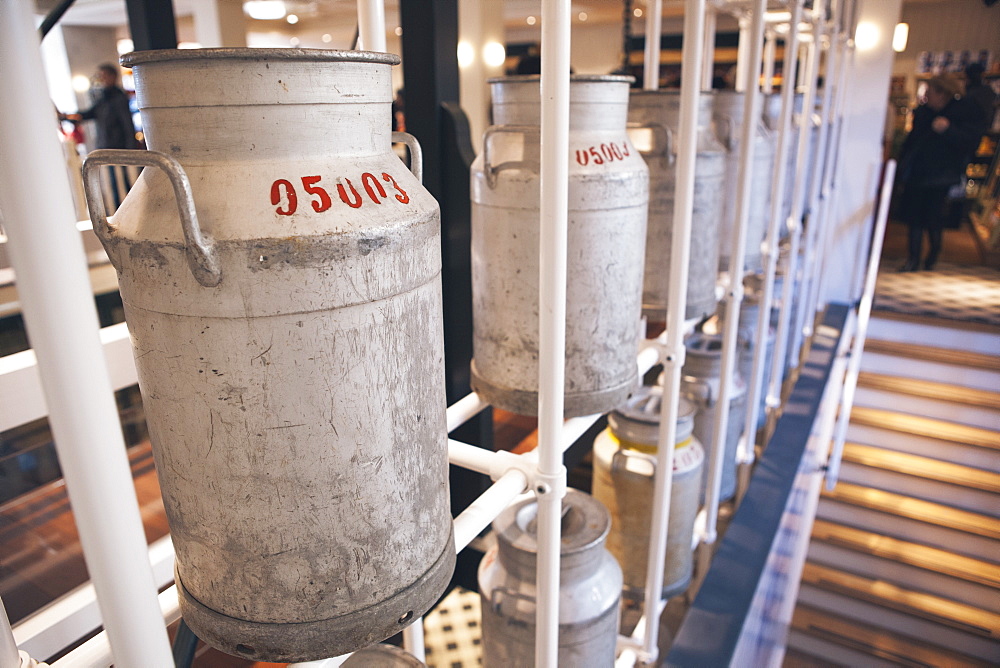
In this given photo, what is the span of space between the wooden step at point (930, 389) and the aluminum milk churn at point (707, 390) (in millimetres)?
2829

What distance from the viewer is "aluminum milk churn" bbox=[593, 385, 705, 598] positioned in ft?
5.84

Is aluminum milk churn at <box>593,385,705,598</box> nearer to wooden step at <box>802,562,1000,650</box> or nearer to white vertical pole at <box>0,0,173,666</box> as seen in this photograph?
white vertical pole at <box>0,0,173,666</box>

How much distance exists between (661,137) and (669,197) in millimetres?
127

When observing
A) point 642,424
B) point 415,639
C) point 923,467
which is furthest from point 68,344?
point 923,467

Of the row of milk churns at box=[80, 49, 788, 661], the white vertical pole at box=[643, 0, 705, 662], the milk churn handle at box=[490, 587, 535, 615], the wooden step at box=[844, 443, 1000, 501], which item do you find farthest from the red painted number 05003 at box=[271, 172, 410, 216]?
the wooden step at box=[844, 443, 1000, 501]

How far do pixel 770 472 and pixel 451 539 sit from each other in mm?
2272

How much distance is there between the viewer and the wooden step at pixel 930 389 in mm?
4414

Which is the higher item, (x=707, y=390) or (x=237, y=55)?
(x=237, y=55)


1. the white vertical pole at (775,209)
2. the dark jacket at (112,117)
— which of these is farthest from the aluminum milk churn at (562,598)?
the dark jacket at (112,117)

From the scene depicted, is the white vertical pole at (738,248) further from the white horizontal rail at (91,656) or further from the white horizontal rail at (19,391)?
the white horizontal rail at (91,656)

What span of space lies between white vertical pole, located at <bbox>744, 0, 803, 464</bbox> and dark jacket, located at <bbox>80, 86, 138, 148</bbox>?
367cm

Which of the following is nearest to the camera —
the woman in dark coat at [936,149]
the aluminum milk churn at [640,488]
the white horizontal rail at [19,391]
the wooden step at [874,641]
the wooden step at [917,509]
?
the white horizontal rail at [19,391]

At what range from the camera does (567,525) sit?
1433mm

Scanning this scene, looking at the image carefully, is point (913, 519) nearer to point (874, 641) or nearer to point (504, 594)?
point (874, 641)
